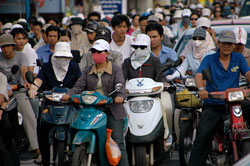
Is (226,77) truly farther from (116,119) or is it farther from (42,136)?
(42,136)

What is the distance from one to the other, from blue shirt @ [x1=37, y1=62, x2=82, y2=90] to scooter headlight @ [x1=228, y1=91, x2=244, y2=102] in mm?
2308

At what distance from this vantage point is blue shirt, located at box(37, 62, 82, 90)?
25.3 ft

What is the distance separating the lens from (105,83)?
23.0 ft

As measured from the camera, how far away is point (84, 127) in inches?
252

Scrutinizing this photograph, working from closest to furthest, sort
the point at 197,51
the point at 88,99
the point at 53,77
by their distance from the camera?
the point at 88,99 → the point at 53,77 → the point at 197,51

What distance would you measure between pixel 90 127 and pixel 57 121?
33.0 inches

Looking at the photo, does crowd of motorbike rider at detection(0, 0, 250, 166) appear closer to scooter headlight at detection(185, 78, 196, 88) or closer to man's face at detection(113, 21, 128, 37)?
man's face at detection(113, 21, 128, 37)

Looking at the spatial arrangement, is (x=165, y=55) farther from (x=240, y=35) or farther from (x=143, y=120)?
(x=143, y=120)

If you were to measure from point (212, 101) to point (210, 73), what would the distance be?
38 cm

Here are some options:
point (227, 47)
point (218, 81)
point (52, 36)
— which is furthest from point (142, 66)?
point (52, 36)

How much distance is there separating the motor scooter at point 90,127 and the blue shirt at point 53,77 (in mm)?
1117

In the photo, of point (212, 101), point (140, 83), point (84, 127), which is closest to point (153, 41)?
point (140, 83)

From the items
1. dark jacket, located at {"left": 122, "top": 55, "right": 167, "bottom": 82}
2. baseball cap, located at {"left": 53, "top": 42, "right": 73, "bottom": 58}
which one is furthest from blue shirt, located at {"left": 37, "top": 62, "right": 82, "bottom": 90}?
dark jacket, located at {"left": 122, "top": 55, "right": 167, "bottom": 82}

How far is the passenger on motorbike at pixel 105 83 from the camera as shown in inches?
269
